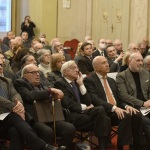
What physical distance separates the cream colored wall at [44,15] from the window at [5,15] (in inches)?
51.8

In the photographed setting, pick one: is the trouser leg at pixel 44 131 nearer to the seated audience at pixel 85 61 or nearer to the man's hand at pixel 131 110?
the man's hand at pixel 131 110

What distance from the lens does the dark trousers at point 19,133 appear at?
16.0 feet

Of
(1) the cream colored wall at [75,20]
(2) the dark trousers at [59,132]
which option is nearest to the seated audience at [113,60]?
(2) the dark trousers at [59,132]

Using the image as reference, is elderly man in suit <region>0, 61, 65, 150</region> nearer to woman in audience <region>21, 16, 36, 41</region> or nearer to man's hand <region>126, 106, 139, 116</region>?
man's hand <region>126, 106, 139, 116</region>

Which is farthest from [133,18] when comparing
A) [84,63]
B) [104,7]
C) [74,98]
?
[74,98]

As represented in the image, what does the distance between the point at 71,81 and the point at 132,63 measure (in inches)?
41.1

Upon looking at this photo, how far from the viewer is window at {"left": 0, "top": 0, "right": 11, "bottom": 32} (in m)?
16.9

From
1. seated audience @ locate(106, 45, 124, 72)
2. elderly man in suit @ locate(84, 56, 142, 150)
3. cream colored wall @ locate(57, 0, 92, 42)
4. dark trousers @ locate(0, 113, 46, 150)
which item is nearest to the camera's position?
dark trousers @ locate(0, 113, 46, 150)

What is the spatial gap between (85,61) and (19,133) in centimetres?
378

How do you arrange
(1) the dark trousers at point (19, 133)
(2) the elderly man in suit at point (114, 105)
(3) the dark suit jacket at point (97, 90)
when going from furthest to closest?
(3) the dark suit jacket at point (97, 90) → (2) the elderly man in suit at point (114, 105) → (1) the dark trousers at point (19, 133)

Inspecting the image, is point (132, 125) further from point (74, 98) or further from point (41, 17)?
point (41, 17)

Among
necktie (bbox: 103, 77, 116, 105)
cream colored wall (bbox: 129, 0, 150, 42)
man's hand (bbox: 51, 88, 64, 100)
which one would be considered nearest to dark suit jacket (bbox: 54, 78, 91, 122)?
man's hand (bbox: 51, 88, 64, 100)

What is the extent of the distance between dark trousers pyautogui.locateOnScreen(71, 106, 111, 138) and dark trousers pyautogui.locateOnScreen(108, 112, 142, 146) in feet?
0.59

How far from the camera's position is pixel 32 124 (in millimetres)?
5156
